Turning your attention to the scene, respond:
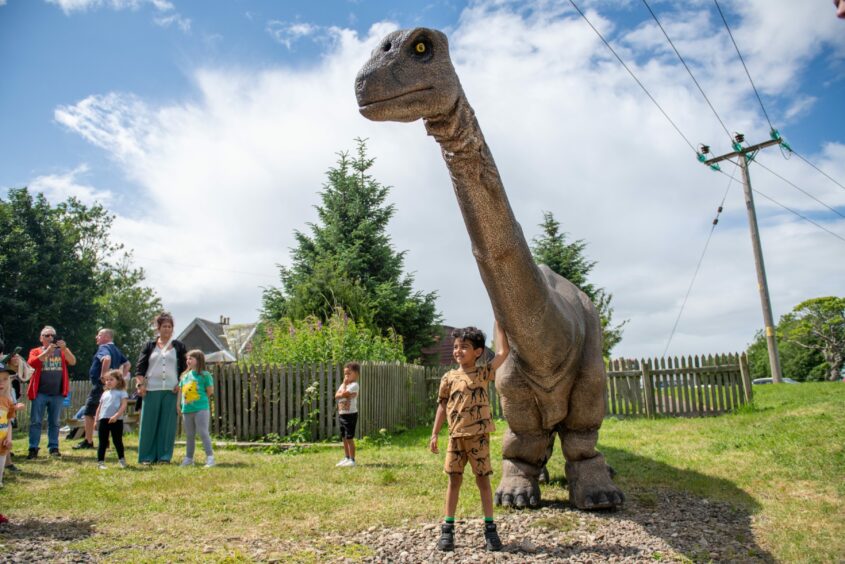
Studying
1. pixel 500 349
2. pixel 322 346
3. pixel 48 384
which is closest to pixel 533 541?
pixel 500 349

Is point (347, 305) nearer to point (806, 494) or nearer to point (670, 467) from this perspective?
point (670, 467)

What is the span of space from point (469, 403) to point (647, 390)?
30.8ft

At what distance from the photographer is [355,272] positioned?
2055cm

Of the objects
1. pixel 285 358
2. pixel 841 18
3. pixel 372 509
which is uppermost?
pixel 841 18

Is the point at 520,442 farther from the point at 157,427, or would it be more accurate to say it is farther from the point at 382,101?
the point at 157,427

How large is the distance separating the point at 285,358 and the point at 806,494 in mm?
8951

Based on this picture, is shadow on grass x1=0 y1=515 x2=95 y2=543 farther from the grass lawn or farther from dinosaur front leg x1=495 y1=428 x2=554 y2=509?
dinosaur front leg x1=495 y1=428 x2=554 y2=509

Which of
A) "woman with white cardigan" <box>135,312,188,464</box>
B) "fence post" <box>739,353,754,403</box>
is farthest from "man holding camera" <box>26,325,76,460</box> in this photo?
"fence post" <box>739,353,754,403</box>

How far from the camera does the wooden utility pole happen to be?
16688mm

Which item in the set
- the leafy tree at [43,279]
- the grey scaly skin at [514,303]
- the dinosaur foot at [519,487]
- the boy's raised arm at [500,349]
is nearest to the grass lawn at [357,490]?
the dinosaur foot at [519,487]

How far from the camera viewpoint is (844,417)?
28.1ft

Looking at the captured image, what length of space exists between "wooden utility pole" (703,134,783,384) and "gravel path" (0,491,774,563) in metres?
13.6

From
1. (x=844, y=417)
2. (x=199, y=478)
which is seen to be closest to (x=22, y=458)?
(x=199, y=478)

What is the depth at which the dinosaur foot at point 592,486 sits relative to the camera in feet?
16.1
